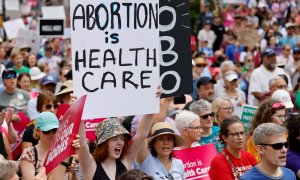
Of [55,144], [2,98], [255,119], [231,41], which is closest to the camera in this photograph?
[55,144]

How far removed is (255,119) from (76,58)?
3.21 m

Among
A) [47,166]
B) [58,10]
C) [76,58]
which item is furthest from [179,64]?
[58,10]

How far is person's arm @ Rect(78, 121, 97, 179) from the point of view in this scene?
7.39 meters

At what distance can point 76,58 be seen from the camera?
7.34m

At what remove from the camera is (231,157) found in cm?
867

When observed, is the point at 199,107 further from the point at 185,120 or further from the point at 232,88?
the point at 232,88

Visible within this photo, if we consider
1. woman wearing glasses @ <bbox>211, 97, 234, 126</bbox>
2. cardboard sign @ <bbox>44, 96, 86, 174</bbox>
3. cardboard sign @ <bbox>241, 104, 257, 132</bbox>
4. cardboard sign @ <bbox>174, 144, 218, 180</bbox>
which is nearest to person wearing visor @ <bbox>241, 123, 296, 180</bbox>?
cardboard sign @ <bbox>44, 96, 86, 174</bbox>

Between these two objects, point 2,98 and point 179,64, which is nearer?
point 179,64

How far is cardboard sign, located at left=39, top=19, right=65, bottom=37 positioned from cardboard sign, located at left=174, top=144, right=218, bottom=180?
9.70m

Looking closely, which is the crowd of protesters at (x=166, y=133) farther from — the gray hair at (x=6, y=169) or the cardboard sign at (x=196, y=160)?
the cardboard sign at (x=196, y=160)

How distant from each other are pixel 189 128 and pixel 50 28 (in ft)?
32.1

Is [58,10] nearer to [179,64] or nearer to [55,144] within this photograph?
[179,64]

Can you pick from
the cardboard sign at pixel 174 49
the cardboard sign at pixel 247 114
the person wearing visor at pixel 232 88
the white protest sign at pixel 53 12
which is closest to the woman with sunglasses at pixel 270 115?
the cardboard sign at pixel 174 49

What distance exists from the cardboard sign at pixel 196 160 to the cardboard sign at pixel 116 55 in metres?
1.54
